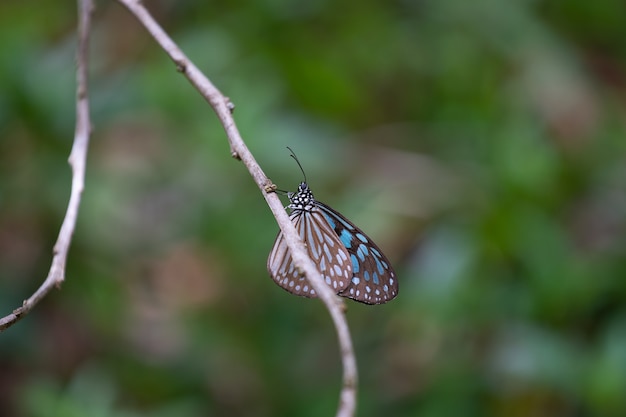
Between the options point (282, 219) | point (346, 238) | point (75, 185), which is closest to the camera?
point (282, 219)

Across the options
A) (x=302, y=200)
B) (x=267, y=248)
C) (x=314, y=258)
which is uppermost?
(x=267, y=248)

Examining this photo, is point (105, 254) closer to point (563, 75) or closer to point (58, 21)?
point (58, 21)

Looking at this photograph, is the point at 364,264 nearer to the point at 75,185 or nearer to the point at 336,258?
the point at 336,258

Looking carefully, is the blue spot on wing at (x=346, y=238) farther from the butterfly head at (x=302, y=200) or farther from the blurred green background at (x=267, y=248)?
the blurred green background at (x=267, y=248)

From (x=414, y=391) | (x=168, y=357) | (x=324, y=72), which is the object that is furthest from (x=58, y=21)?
(x=414, y=391)

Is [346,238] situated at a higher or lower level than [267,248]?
lower

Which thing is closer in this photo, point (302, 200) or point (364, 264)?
point (364, 264)

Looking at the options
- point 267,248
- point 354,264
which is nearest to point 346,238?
point 354,264

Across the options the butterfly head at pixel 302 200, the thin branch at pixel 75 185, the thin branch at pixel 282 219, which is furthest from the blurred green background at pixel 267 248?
the thin branch at pixel 282 219

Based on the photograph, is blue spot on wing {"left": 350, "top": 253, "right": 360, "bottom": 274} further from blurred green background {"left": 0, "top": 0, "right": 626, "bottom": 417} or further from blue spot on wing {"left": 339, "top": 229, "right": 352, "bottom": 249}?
blurred green background {"left": 0, "top": 0, "right": 626, "bottom": 417}
